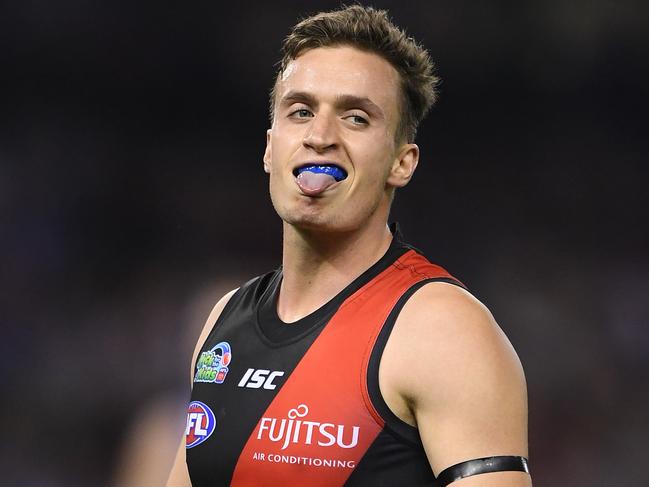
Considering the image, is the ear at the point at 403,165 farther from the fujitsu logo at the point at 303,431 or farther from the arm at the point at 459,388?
the fujitsu logo at the point at 303,431

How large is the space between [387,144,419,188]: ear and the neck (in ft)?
0.41

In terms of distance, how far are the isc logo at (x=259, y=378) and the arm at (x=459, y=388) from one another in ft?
1.11

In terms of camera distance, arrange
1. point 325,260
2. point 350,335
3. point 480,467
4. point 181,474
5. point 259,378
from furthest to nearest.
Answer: point 181,474 → point 325,260 → point 259,378 → point 350,335 → point 480,467

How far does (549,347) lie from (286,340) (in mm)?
3200

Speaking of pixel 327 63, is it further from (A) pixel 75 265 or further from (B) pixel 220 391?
(A) pixel 75 265

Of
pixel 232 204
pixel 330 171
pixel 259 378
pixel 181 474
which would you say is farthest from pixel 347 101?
pixel 232 204

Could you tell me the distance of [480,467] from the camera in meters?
1.97

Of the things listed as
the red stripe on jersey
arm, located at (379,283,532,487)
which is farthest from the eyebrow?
arm, located at (379,283,532,487)

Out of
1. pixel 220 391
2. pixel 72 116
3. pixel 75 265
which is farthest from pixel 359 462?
pixel 72 116

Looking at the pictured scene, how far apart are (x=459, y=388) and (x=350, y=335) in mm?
370

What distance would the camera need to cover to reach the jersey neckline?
7.99 ft

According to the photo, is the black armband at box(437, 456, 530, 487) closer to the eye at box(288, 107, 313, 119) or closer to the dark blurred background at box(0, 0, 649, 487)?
the eye at box(288, 107, 313, 119)

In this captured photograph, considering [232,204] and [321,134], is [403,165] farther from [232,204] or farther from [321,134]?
[232,204]

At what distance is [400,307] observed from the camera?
7.41ft
